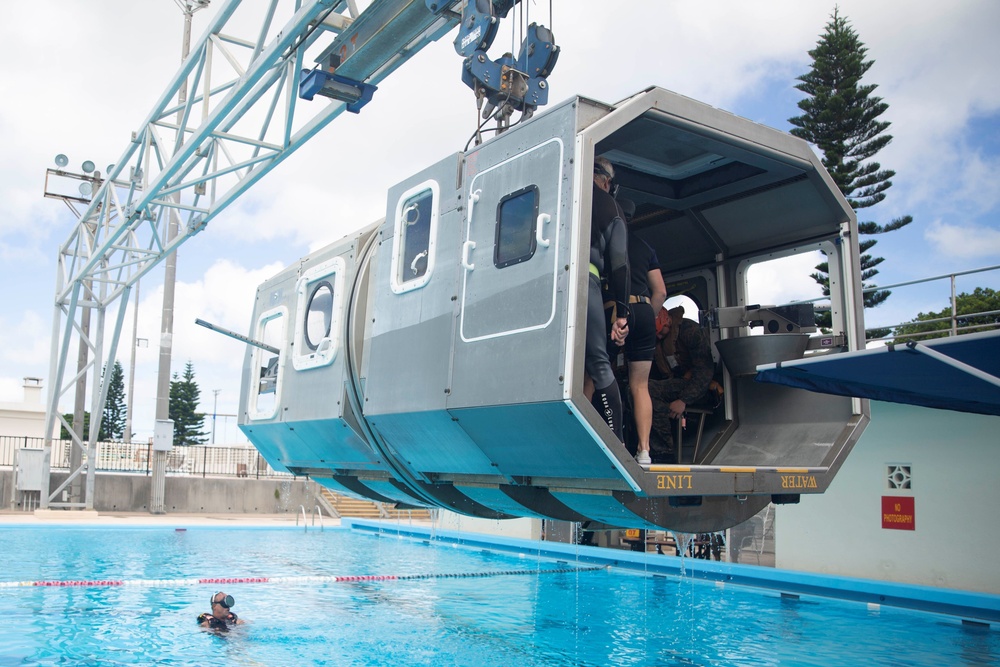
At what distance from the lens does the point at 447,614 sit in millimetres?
10367

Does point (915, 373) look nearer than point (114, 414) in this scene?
Yes

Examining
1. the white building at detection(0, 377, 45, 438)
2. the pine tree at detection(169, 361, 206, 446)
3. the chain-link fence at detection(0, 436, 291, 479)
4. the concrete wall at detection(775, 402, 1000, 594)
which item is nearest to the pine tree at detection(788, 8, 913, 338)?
the concrete wall at detection(775, 402, 1000, 594)

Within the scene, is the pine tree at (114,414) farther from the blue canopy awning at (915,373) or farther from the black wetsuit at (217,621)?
the blue canopy awning at (915,373)

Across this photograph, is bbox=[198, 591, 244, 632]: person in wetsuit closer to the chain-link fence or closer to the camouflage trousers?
the camouflage trousers

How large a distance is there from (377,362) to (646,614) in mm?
6589

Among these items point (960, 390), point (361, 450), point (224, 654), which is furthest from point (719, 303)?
point (224, 654)

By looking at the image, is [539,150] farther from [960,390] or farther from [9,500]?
[9,500]

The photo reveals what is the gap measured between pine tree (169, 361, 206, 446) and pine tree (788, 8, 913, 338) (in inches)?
1841

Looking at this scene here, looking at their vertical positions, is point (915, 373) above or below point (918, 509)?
above

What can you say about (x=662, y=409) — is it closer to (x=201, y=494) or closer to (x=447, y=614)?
(x=447, y=614)

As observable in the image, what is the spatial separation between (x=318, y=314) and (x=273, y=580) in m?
6.87

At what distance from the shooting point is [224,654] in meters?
7.90

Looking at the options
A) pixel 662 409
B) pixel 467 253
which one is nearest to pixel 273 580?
pixel 662 409

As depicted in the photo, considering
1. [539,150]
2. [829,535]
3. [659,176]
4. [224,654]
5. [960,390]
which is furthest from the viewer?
[829,535]
